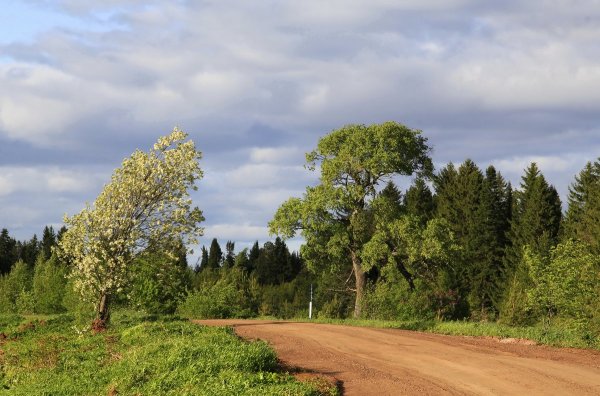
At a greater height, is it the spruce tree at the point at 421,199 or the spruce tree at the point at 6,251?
the spruce tree at the point at 421,199

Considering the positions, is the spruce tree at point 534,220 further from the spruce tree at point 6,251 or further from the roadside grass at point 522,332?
the spruce tree at point 6,251

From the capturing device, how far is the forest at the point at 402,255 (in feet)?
98.7

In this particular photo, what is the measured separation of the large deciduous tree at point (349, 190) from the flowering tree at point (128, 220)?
571 inches

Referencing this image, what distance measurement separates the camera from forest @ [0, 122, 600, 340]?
3008 centimetres

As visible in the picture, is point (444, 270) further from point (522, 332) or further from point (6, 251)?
point (6, 251)

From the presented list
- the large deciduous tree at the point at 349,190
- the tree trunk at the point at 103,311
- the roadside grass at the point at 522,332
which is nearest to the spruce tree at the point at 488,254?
the large deciduous tree at the point at 349,190

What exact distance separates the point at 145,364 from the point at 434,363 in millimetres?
7266

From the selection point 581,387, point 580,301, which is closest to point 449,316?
point 580,301

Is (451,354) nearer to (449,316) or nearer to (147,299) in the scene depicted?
(147,299)

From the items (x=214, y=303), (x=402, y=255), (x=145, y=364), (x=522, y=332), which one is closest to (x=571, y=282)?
(x=522, y=332)

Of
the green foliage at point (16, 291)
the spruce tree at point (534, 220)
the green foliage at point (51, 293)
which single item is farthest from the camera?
the spruce tree at point (534, 220)

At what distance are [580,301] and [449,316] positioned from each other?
23.3m

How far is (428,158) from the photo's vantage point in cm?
4175

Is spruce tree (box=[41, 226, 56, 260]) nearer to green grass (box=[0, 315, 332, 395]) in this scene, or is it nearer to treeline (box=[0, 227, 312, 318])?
treeline (box=[0, 227, 312, 318])
